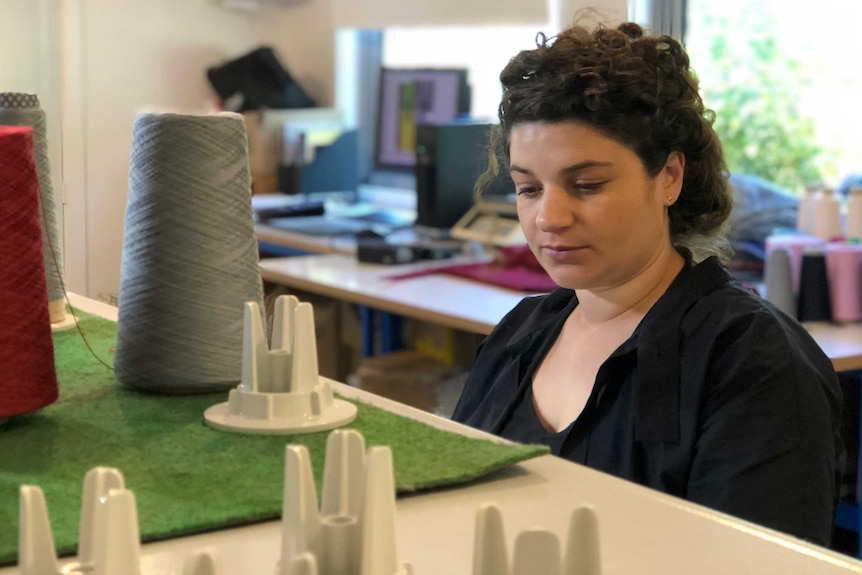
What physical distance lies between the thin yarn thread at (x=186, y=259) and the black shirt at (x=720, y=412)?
0.45m

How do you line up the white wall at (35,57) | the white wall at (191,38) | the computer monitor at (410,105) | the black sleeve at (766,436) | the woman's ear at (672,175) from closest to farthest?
1. the black sleeve at (766,436)
2. the white wall at (35,57)
3. the woman's ear at (672,175)
4. the white wall at (191,38)
5. the computer monitor at (410,105)

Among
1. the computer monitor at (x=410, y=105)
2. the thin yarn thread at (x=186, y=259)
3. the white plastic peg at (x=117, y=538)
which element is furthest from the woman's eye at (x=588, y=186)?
the computer monitor at (x=410, y=105)

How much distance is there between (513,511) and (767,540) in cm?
16

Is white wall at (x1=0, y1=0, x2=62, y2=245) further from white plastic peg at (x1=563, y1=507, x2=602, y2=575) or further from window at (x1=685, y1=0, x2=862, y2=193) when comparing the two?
window at (x1=685, y1=0, x2=862, y2=193)

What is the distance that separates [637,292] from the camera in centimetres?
139

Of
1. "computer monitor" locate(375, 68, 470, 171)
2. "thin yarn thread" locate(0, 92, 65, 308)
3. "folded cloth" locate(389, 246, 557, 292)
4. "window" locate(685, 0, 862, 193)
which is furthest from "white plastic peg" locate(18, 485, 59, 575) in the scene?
"computer monitor" locate(375, 68, 470, 171)

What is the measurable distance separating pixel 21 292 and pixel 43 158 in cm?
35

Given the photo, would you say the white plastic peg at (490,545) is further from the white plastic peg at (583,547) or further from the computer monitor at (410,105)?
the computer monitor at (410,105)

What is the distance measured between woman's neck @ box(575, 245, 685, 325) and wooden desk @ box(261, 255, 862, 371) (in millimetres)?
814

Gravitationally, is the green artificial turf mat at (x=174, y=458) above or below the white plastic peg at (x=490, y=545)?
below

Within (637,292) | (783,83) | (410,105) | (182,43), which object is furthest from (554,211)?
(182,43)

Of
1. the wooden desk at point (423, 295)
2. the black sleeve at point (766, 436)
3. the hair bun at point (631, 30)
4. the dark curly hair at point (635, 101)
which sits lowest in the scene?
the wooden desk at point (423, 295)

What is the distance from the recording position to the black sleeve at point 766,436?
3.82 ft

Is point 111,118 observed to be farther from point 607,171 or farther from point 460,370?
point 460,370
